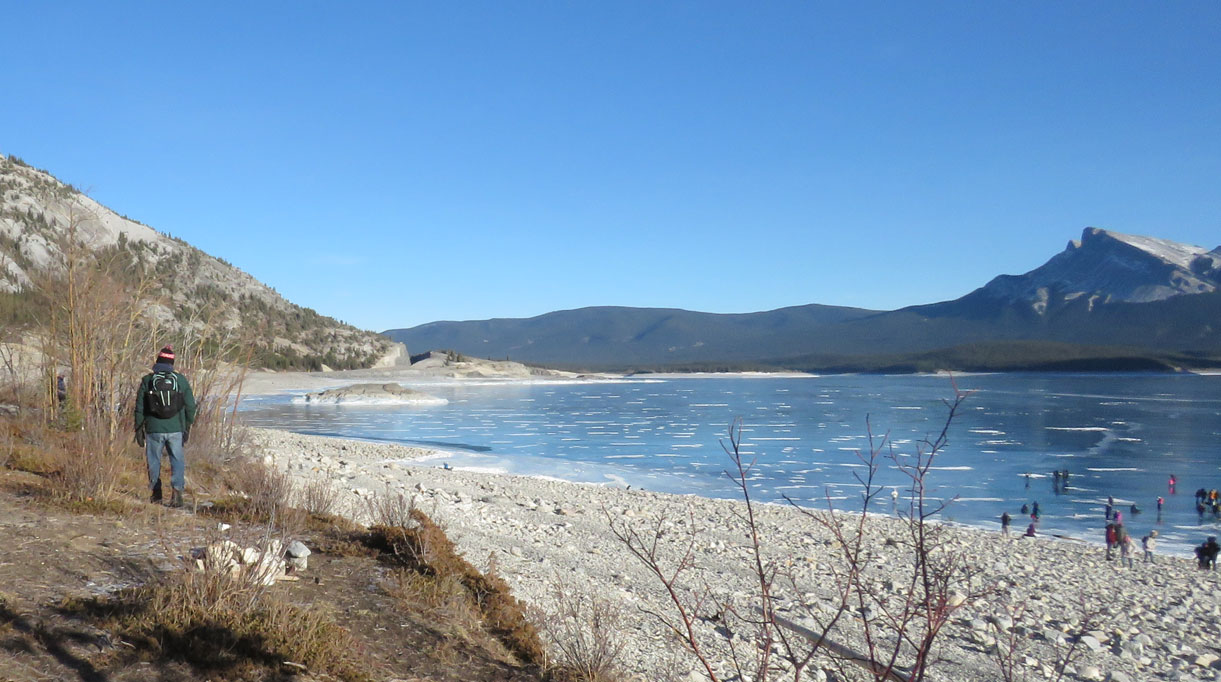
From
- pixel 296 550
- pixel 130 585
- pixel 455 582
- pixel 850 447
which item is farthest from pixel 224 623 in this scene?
pixel 850 447

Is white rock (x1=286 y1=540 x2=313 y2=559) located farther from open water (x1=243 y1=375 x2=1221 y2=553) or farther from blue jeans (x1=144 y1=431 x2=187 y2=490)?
open water (x1=243 y1=375 x2=1221 y2=553)

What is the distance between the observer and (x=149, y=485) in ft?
23.2

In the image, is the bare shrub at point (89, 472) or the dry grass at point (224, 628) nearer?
the dry grass at point (224, 628)

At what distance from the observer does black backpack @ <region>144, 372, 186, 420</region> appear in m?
6.80

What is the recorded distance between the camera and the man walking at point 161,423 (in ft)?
22.3

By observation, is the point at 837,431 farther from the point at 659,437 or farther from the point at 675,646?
the point at 675,646

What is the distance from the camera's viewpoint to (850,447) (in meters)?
26.4

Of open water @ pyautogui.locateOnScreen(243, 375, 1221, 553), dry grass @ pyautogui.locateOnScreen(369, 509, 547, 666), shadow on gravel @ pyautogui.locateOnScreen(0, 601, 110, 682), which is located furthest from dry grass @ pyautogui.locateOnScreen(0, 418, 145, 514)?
open water @ pyautogui.locateOnScreen(243, 375, 1221, 553)

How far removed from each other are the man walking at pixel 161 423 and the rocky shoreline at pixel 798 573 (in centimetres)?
146

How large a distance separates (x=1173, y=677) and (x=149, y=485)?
9078 millimetres

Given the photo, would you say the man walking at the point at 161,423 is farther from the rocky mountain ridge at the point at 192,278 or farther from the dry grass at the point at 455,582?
the rocky mountain ridge at the point at 192,278

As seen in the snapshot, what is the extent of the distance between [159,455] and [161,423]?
0.93 ft

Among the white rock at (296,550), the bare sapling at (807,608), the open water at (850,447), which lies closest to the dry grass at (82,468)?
the white rock at (296,550)

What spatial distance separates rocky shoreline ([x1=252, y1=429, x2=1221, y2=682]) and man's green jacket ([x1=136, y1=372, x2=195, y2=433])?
1.46 meters
